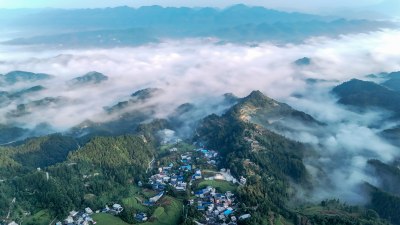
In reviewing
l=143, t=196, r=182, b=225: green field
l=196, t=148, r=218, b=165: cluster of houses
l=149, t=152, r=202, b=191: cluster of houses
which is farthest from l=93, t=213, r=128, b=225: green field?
l=196, t=148, r=218, b=165: cluster of houses

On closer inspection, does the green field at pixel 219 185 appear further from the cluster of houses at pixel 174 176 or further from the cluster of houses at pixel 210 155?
the cluster of houses at pixel 210 155

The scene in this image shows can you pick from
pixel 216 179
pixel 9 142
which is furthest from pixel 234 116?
pixel 9 142

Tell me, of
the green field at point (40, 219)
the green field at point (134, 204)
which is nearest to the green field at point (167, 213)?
the green field at point (134, 204)

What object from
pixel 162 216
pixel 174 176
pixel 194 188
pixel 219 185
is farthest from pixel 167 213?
pixel 174 176

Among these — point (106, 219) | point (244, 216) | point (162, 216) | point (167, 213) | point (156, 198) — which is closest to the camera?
point (244, 216)

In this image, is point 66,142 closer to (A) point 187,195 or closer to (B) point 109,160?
(B) point 109,160

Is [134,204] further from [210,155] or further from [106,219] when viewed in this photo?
[210,155]

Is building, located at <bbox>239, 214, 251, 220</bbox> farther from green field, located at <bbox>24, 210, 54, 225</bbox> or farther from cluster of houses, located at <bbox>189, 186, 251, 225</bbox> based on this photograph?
green field, located at <bbox>24, 210, 54, 225</bbox>
